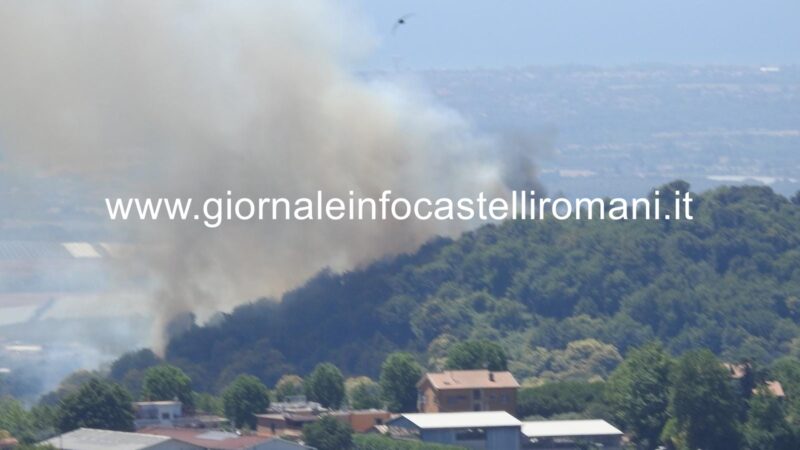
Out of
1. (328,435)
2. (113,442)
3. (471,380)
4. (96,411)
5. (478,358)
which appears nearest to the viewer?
(113,442)

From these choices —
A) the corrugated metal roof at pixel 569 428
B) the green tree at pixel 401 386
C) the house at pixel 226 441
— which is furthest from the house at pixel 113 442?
the green tree at pixel 401 386

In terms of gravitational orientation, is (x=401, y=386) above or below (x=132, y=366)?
below

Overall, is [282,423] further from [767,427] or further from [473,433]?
[767,427]

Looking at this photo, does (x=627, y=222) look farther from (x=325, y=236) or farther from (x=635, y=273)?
(x=325, y=236)

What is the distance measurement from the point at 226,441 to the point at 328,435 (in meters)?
2.90

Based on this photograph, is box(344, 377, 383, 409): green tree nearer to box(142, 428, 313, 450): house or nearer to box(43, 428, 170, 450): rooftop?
box(142, 428, 313, 450): house

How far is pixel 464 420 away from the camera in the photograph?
73562 millimetres

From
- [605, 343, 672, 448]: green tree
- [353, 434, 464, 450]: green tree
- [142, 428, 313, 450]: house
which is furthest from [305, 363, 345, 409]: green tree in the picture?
[605, 343, 672, 448]: green tree

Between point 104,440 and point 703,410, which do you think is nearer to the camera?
point 104,440

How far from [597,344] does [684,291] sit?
12823mm

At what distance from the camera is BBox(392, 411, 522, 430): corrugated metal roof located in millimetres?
72562

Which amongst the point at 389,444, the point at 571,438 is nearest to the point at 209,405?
the point at 389,444

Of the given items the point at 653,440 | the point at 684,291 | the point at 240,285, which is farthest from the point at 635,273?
the point at 653,440

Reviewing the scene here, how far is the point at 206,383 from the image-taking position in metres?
101
